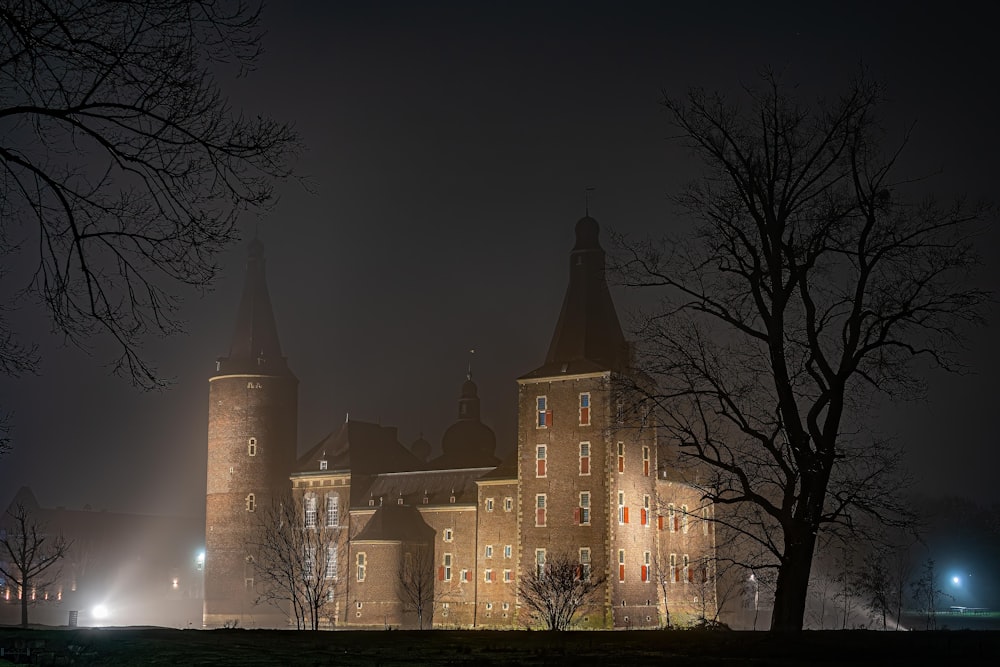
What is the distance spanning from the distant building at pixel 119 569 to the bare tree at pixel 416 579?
3108 cm

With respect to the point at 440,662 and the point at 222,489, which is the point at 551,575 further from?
the point at 440,662

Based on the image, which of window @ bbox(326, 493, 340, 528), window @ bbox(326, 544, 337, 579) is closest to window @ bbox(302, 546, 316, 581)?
window @ bbox(326, 544, 337, 579)

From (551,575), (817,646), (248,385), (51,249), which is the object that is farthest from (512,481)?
(51,249)

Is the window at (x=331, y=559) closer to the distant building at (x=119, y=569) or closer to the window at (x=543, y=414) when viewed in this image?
the window at (x=543, y=414)

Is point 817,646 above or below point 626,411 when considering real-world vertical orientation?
below

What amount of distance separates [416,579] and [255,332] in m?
20.5

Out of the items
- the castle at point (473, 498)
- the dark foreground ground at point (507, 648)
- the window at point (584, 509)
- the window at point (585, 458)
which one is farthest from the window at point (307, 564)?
the dark foreground ground at point (507, 648)

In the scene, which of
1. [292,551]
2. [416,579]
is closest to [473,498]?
[416,579]

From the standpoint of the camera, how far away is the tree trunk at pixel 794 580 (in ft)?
63.5

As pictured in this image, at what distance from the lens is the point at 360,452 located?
72438 millimetres

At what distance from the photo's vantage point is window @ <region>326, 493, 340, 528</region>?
69438 millimetres

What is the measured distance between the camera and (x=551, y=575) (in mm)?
50719

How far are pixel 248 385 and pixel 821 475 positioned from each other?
2221 inches

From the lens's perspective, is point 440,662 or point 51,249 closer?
point 51,249
